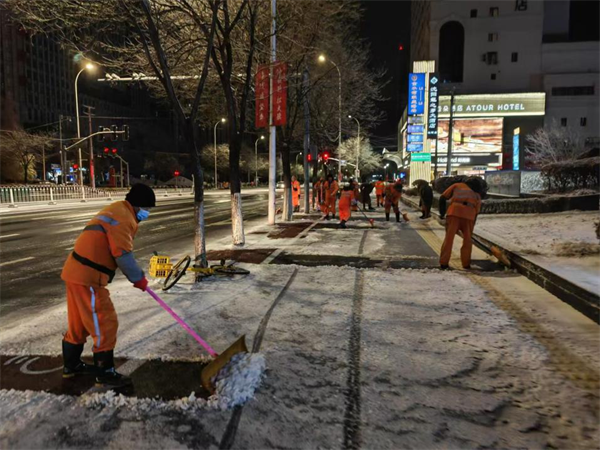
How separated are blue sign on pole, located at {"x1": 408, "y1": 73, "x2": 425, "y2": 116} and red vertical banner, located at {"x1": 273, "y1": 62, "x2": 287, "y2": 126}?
112 feet

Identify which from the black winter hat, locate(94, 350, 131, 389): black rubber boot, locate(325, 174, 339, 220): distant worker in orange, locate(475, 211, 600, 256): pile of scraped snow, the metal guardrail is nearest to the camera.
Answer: locate(94, 350, 131, 389): black rubber boot

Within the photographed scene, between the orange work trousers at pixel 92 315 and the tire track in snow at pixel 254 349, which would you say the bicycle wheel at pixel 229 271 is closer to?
the tire track in snow at pixel 254 349

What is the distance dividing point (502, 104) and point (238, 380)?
197 ft

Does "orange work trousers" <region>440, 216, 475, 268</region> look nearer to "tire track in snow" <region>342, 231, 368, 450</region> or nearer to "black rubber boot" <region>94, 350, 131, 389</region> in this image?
"tire track in snow" <region>342, 231, 368, 450</region>

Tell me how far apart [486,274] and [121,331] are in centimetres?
587

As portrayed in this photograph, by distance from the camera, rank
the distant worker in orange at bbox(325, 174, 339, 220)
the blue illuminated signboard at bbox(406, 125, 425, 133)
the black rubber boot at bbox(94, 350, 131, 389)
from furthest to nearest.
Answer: the blue illuminated signboard at bbox(406, 125, 425, 133) → the distant worker in orange at bbox(325, 174, 339, 220) → the black rubber boot at bbox(94, 350, 131, 389)

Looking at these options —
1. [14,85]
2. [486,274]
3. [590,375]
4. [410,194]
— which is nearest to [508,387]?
[590,375]

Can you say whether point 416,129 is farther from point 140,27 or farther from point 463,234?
point 140,27

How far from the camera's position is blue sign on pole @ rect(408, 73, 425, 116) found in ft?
149

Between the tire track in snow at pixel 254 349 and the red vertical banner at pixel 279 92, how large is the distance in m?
7.87

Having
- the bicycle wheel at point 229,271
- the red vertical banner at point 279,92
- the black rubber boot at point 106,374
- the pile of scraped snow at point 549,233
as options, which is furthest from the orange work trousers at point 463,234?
the red vertical banner at point 279,92

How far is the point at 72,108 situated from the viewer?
111750 mm

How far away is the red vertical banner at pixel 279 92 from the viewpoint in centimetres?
1377

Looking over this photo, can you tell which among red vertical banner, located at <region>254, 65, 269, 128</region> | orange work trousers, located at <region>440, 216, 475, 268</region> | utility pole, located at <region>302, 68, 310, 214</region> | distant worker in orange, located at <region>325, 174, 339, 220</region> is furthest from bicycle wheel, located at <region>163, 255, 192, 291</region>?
utility pole, located at <region>302, 68, 310, 214</region>
